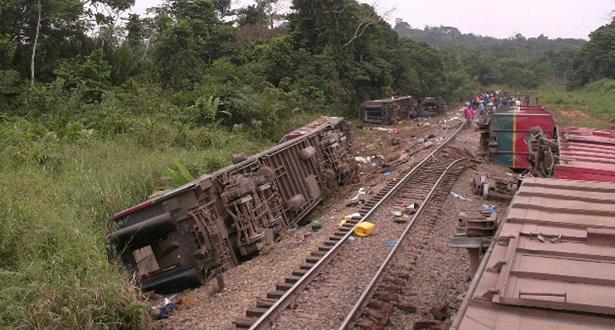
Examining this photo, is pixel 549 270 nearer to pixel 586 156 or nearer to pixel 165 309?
pixel 165 309

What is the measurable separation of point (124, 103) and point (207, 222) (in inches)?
445

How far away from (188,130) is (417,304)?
35.9ft

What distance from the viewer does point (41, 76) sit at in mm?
20656

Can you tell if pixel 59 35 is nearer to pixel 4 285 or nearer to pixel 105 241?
pixel 105 241

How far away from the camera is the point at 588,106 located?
130 ft

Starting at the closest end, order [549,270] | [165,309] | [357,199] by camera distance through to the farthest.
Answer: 1. [549,270]
2. [165,309]
3. [357,199]

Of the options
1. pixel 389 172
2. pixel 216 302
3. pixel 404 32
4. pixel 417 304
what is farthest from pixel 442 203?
pixel 404 32

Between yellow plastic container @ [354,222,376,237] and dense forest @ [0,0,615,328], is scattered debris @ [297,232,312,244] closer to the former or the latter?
yellow plastic container @ [354,222,376,237]

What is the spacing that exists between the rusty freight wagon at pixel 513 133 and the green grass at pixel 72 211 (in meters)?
7.67

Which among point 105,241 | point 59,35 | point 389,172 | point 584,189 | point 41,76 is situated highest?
point 59,35

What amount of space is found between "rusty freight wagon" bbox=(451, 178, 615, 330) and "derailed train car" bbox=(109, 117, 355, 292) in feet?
15.2

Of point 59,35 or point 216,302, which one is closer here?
point 216,302

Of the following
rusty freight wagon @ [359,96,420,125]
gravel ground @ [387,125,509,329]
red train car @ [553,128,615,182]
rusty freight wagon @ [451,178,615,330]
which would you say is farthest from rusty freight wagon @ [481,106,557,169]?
rusty freight wagon @ [359,96,420,125]

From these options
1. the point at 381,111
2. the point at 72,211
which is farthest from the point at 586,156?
the point at 381,111
